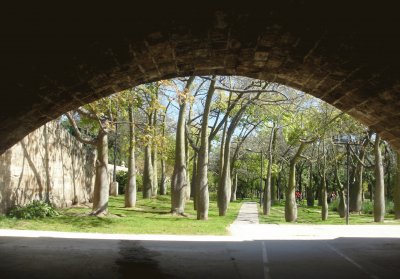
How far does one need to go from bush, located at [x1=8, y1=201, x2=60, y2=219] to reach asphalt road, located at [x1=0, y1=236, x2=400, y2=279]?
4.25 metres

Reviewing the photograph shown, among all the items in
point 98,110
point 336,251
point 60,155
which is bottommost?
point 336,251

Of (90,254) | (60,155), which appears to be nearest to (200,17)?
(90,254)

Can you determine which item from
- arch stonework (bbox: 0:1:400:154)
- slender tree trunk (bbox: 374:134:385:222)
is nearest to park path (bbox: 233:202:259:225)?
slender tree trunk (bbox: 374:134:385:222)

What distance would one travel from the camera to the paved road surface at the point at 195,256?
664cm

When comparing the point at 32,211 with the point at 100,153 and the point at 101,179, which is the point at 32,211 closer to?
the point at 101,179

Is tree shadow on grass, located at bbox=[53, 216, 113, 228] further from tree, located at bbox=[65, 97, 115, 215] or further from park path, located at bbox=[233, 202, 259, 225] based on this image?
park path, located at bbox=[233, 202, 259, 225]

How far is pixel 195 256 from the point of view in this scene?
27.2 feet

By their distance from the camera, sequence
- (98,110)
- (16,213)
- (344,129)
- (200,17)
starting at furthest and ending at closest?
(344,129) < (98,110) < (16,213) < (200,17)

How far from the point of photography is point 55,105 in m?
6.46

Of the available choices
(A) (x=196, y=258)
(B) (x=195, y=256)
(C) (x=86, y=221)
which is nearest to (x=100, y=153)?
(C) (x=86, y=221)

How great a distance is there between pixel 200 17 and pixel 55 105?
9.75ft

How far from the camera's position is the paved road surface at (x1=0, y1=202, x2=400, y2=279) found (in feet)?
21.8

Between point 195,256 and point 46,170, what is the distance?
11.3 metres

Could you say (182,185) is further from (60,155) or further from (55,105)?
(55,105)
